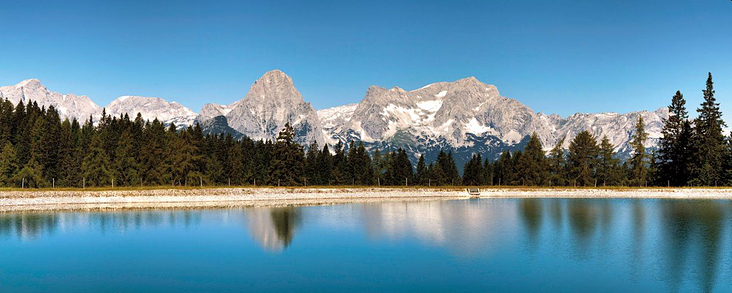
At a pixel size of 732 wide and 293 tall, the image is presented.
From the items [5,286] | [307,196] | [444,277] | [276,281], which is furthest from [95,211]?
[444,277]

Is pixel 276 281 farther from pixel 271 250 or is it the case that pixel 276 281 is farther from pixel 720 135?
pixel 720 135

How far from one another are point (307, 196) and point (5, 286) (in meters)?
78.9

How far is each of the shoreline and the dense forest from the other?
13693 millimetres

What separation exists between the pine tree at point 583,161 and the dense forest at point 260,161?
241mm

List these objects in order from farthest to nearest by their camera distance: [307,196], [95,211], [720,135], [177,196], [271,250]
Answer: [720,135]
[307,196]
[177,196]
[95,211]
[271,250]

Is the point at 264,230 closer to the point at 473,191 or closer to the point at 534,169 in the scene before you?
the point at 473,191

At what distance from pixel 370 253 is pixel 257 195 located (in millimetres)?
65555

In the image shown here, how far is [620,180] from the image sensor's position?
140 metres

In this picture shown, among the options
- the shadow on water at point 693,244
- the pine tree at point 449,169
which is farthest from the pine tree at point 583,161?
the shadow on water at point 693,244

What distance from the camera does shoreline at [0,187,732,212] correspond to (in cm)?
8675

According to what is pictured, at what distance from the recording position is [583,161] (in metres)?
139

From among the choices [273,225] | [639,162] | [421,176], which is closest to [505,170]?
[421,176]

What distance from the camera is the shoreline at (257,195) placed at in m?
86.8

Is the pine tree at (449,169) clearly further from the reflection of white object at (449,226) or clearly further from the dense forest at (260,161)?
the reflection of white object at (449,226)
